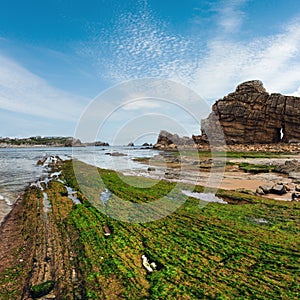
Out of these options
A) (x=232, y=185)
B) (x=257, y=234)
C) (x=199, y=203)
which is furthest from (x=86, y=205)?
(x=232, y=185)

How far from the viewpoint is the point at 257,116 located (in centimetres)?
6331

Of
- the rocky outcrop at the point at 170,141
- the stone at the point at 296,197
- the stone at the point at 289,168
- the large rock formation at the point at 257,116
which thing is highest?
the large rock formation at the point at 257,116

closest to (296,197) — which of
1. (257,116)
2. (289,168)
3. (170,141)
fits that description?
(289,168)

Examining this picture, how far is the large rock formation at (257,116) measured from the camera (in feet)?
197

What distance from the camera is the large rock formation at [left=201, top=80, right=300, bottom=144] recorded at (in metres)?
59.9

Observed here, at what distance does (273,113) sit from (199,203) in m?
61.0

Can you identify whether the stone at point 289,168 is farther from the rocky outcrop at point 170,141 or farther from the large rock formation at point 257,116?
the rocky outcrop at point 170,141

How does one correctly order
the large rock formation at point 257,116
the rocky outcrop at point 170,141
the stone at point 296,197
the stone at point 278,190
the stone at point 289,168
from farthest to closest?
the rocky outcrop at point 170,141 → the large rock formation at point 257,116 → the stone at point 289,168 → the stone at point 278,190 → the stone at point 296,197

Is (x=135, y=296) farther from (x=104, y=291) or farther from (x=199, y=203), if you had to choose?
(x=199, y=203)

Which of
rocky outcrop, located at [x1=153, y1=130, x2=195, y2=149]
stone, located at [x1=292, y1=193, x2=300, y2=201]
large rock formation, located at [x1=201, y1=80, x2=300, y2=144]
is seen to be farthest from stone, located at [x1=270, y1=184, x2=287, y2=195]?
rocky outcrop, located at [x1=153, y1=130, x2=195, y2=149]

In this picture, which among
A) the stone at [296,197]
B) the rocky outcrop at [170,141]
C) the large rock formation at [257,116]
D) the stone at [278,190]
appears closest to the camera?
the stone at [296,197]

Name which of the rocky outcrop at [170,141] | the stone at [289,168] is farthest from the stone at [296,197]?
the rocky outcrop at [170,141]

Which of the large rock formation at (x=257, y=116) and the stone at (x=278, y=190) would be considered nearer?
the stone at (x=278, y=190)

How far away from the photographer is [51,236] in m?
7.34
